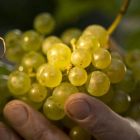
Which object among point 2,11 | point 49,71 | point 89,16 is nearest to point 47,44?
point 49,71

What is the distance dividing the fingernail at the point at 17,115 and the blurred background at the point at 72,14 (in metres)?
0.69

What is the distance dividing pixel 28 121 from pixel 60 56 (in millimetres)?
162

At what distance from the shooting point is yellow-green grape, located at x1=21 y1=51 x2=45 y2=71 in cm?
54

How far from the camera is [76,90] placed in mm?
429

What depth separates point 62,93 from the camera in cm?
42

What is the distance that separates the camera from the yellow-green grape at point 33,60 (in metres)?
0.54

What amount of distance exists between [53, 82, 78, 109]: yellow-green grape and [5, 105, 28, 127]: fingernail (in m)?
0.08

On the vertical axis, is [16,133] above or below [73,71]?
below

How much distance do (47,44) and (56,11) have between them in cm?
59

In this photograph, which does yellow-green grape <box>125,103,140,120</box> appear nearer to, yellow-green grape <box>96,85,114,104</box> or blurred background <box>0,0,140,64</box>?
yellow-green grape <box>96,85,114,104</box>

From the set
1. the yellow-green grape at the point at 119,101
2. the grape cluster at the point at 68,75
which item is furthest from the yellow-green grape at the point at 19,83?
the yellow-green grape at the point at 119,101

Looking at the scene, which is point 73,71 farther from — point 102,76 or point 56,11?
point 56,11

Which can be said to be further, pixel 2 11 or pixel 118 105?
pixel 2 11

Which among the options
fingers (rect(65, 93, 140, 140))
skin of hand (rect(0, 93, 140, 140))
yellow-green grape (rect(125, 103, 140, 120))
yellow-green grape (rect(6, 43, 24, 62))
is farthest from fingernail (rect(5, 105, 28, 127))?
yellow-green grape (rect(125, 103, 140, 120))
